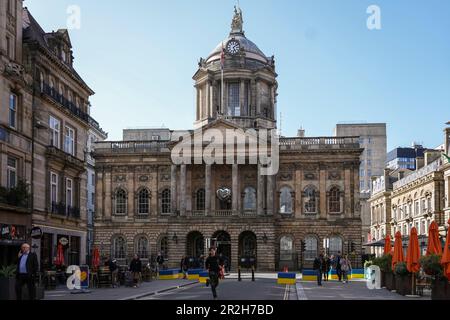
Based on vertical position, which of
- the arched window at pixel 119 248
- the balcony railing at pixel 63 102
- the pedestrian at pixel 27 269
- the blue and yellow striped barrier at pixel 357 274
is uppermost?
the balcony railing at pixel 63 102

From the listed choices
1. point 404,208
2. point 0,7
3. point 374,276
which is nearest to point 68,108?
point 0,7

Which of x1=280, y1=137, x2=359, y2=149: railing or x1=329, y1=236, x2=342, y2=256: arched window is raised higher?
x1=280, y1=137, x2=359, y2=149: railing

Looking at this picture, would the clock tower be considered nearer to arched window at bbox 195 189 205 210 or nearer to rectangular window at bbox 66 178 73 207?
arched window at bbox 195 189 205 210

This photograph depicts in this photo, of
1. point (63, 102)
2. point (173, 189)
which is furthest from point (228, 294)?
point (173, 189)

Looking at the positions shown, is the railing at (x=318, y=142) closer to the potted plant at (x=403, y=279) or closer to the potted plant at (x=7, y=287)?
the potted plant at (x=403, y=279)

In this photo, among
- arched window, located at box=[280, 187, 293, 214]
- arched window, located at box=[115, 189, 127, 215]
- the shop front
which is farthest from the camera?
arched window, located at box=[115, 189, 127, 215]

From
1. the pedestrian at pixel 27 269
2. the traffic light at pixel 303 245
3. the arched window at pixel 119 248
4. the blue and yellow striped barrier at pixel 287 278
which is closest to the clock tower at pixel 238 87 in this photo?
the traffic light at pixel 303 245

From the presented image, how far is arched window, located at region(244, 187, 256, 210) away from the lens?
7269 cm

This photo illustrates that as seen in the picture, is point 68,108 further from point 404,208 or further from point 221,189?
point 404,208

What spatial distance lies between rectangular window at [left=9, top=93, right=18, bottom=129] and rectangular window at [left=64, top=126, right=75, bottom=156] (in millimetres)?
7456

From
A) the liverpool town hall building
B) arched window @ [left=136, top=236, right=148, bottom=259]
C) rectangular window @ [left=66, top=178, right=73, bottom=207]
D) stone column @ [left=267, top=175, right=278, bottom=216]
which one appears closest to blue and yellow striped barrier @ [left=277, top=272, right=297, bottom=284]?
rectangular window @ [left=66, top=178, right=73, bottom=207]

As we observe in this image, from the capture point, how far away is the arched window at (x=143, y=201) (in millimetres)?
74688

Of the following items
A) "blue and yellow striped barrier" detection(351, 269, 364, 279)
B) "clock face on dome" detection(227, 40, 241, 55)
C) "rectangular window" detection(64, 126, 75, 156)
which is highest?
"clock face on dome" detection(227, 40, 241, 55)

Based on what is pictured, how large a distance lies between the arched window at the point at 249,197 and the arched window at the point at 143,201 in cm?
998
